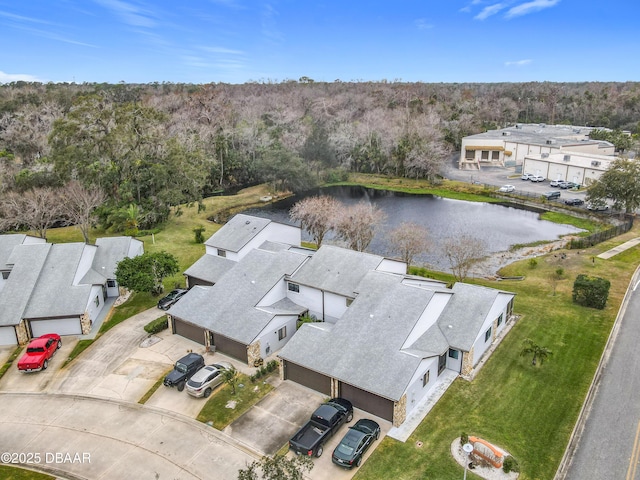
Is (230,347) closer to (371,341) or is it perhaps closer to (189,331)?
(189,331)

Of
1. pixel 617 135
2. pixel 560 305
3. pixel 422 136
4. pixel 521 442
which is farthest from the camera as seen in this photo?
pixel 617 135

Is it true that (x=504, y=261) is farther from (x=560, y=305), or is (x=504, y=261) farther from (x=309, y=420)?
(x=309, y=420)

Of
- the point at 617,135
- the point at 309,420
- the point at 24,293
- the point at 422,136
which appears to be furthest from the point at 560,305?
the point at 617,135

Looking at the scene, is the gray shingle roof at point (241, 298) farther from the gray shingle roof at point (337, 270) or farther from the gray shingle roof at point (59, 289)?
the gray shingle roof at point (59, 289)

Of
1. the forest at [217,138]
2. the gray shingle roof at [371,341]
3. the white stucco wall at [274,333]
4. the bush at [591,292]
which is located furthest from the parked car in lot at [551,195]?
the white stucco wall at [274,333]

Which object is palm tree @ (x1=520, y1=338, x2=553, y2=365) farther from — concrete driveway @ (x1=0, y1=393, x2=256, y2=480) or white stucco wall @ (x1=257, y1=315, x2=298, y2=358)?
concrete driveway @ (x1=0, y1=393, x2=256, y2=480)

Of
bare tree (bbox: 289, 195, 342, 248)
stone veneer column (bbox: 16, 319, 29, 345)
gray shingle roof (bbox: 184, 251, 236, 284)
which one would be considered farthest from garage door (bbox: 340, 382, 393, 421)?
bare tree (bbox: 289, 195, 342, 248)

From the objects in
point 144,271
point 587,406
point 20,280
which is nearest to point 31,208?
point 20,280
